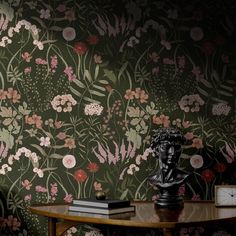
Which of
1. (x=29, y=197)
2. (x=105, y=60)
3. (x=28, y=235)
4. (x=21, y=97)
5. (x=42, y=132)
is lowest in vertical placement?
(x=28, y=235)

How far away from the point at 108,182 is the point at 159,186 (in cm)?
42

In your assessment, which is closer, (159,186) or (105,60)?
(159,186)

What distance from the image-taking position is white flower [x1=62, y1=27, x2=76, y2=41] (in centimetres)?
306

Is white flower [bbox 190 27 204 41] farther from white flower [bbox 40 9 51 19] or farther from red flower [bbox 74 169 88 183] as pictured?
red flower [bbox 74 169 88 183]

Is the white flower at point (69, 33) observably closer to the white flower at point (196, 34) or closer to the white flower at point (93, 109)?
the white flower at point (93, 109)

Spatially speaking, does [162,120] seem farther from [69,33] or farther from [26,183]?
→ [26,183]

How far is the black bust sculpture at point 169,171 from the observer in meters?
2.64

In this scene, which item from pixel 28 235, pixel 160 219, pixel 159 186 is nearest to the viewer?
pixel 160 219

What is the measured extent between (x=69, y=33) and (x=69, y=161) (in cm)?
69

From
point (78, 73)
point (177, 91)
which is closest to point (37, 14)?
point (78, 73)

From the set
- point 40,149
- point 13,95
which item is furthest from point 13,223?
point 13,95

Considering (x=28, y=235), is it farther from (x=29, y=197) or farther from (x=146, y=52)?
(x=146, y=52)

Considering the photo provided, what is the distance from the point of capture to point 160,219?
91.3 inches

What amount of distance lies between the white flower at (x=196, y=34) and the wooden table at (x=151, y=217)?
2.85ft
